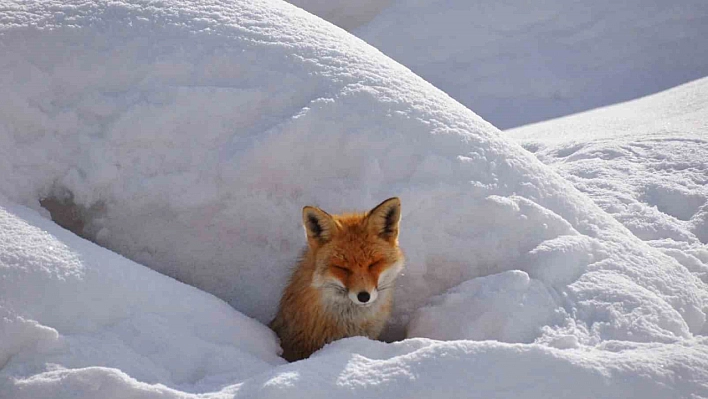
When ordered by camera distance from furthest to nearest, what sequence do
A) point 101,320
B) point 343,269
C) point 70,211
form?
point 70,211, point 343,269, point 101,320

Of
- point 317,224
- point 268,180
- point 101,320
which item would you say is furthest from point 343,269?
point 101,320

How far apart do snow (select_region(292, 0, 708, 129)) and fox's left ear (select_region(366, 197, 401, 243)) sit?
5.97 m

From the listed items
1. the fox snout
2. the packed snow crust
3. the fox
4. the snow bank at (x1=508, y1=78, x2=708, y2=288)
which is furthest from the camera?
the snow bank at (x1=508, y1=78, x2=708, y2=288)

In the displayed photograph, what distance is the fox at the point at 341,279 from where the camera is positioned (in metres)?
3.86

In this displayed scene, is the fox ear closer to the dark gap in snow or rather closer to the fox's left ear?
the fox's left ear

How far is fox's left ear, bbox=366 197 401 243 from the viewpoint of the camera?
12.7ft

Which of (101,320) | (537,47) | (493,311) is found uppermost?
(537,47)

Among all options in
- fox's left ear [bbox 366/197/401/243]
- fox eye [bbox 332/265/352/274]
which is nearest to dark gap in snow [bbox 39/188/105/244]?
fox eye [bbox 332/265/352/274]

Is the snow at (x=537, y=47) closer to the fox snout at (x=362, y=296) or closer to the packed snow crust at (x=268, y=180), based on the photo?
the packed snow crust at (x=268, y=180)

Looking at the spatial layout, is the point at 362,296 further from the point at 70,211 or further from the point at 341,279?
the point at 70,211

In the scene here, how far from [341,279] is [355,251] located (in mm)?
170

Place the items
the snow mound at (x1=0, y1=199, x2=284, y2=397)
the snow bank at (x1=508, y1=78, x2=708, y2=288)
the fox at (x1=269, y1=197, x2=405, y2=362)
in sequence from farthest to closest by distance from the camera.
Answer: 1. the snow bank at (x1=508, y1=78, x2=708, y2=288)
2. the fox at (x1=269, y1=197, x2=405, y2=362)
3. the snow mound at (x1=0, y1=199, x2=284, y2=397)

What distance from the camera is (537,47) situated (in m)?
11.1

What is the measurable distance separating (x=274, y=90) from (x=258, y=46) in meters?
0.38
